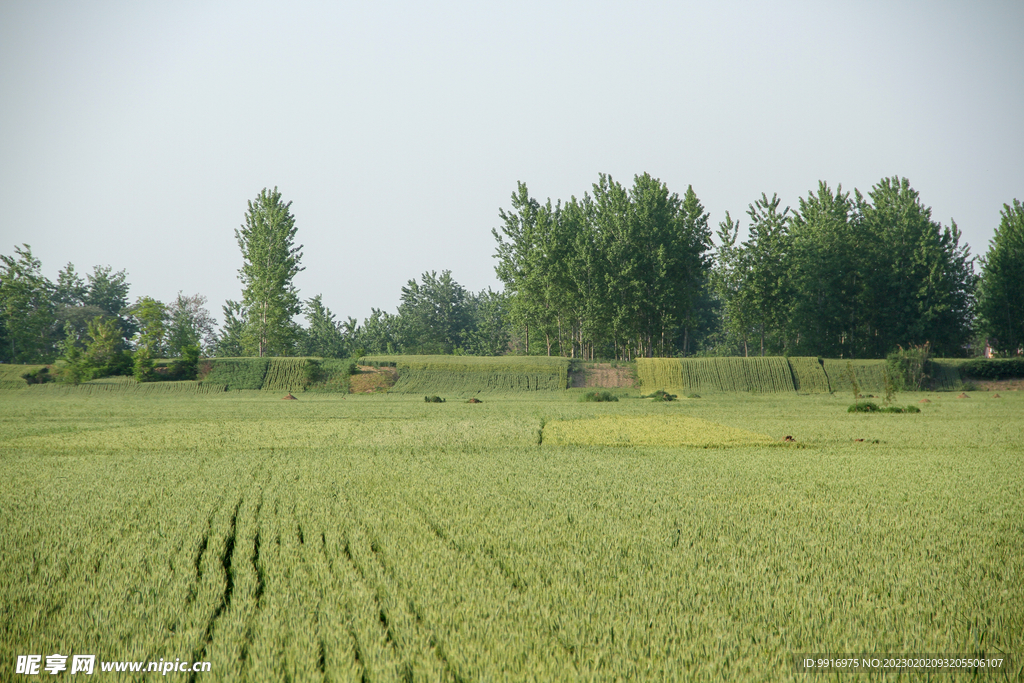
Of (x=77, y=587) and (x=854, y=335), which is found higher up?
(x=854, y=335)

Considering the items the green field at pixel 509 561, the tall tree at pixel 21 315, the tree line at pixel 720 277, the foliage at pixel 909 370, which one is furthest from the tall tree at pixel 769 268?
the tall tree at pixel 21 315

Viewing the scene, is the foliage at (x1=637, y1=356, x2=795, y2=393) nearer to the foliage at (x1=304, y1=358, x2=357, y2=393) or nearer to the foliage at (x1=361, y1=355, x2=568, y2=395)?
the foliage at (x1=361, y1=355, x2=568, y2=395)

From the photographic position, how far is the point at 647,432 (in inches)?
754

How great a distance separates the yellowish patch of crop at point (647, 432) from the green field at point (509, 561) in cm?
255

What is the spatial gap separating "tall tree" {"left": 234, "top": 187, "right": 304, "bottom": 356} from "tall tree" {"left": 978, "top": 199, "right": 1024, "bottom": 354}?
61137 mm

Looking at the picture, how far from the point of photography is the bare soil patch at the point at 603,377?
1804 inches

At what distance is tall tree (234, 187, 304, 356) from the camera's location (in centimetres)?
5938

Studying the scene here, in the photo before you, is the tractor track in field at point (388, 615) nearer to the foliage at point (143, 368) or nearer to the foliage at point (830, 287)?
the foliage at point (143, 368)

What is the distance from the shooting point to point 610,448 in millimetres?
15469

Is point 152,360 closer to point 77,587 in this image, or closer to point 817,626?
point 77,587

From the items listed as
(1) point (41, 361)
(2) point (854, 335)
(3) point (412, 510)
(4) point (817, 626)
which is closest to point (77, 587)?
(3) point (412, 510)

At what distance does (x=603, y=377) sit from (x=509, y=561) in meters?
41.2

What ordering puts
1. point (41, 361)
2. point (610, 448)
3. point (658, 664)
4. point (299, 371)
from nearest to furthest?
point (658, 664) < point (610, 448) < point (299, 371) < point (41, 361)

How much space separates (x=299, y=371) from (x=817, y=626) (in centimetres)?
4587
